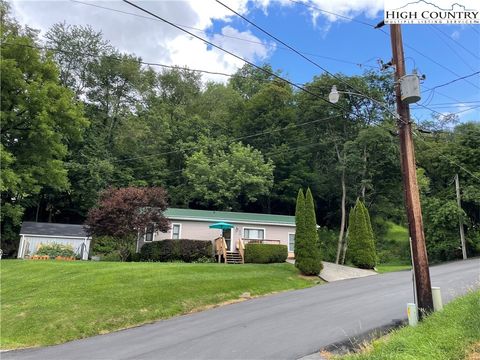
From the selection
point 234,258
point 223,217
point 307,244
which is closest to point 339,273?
point 307,244

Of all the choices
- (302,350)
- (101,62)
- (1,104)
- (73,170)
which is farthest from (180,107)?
(302,350)

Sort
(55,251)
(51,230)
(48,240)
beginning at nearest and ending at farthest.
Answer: (55,251)
(48,240)
(51,230)

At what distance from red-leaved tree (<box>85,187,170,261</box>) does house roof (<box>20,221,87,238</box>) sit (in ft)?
30.3

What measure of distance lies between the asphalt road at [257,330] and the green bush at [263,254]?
28.4ft

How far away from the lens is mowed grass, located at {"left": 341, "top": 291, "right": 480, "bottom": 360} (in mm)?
5887

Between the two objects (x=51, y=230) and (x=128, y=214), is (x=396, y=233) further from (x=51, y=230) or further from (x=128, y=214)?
(x=51, y=230)

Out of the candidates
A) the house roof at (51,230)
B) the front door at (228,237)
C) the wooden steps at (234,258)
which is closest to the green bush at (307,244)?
the wooden steps at (234,258)

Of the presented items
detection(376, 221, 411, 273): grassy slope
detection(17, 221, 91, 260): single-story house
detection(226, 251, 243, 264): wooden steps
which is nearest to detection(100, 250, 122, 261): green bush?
detection(17, 221, 91, 260): single-story house

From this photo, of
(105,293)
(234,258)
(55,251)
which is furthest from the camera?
(55,251)

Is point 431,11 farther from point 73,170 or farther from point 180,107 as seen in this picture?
point 180,107

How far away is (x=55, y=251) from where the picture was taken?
2633 centimetres

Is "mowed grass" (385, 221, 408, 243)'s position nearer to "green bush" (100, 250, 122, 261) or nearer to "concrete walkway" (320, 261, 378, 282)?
"concrete walkway" (320, 261, 378, 282)

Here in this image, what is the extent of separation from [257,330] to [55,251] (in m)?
21.1

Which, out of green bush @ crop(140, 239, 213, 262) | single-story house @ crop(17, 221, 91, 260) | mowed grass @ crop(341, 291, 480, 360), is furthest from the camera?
single-story house @ crop(17, 221, 91, 260)
